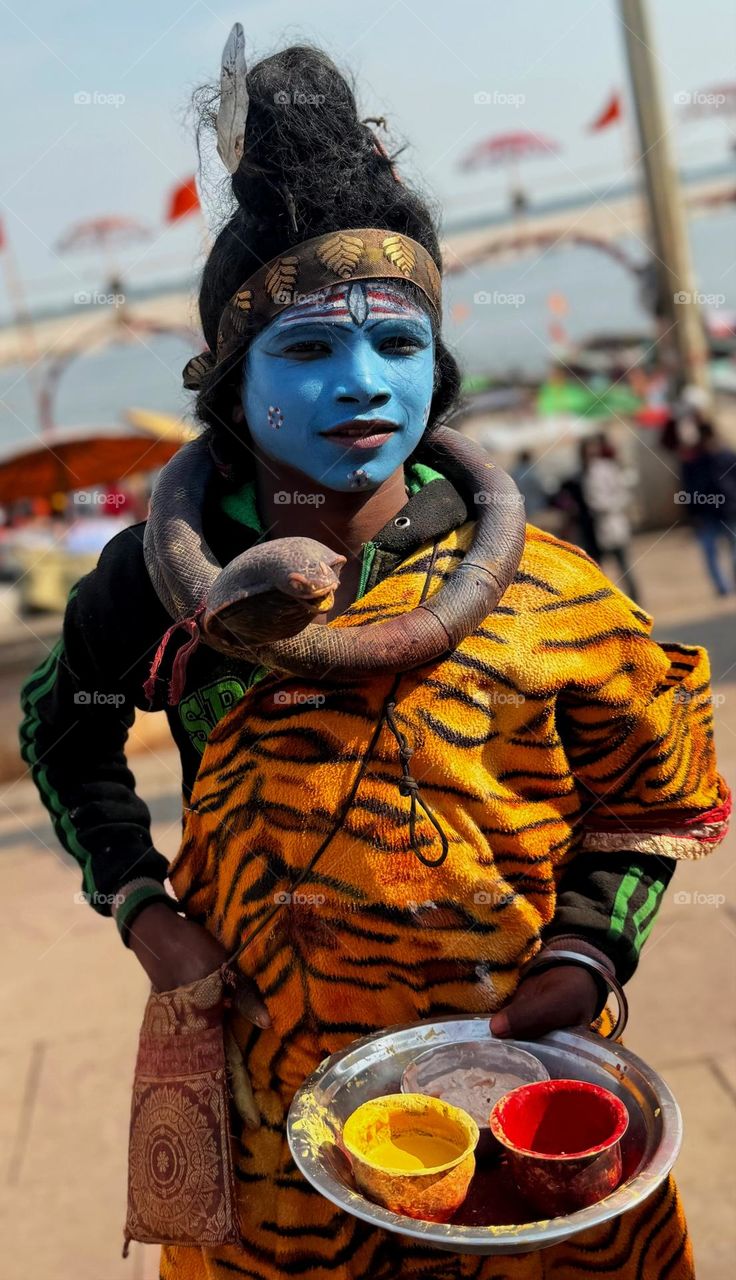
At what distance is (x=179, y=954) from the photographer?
183 cm

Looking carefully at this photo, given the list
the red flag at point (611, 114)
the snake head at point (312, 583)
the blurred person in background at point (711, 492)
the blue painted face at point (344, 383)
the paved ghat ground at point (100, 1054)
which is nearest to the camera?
the snake head at point (312, 583)

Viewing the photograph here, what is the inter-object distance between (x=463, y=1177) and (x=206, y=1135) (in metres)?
0.44

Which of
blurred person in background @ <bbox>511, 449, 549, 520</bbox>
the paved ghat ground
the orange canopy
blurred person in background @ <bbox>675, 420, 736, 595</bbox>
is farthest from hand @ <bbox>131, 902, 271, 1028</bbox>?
the orange canopy

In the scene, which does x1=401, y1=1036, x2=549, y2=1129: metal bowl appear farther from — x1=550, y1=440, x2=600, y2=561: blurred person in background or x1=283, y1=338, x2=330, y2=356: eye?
x1=550, y1=440, x2=600, y2=561: blurred person in background

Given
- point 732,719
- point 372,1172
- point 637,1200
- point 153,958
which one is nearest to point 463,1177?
point 372,1172

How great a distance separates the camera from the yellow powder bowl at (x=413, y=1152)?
1452mm

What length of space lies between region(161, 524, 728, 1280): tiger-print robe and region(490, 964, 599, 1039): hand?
5 cm

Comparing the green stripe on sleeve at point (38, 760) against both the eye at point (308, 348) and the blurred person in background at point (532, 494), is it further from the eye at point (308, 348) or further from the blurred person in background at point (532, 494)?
the blurred person in background at point (532, 494)

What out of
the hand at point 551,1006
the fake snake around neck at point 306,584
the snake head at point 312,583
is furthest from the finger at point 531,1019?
the snake head at point 312,583

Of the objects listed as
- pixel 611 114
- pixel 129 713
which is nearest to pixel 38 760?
pixel 129 713

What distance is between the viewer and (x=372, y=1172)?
4.79 ft

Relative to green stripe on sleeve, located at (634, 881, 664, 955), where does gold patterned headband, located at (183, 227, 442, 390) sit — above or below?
above

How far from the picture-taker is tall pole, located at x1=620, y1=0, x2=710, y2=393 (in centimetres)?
1161

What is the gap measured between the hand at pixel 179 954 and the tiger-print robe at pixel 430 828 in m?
0.03
